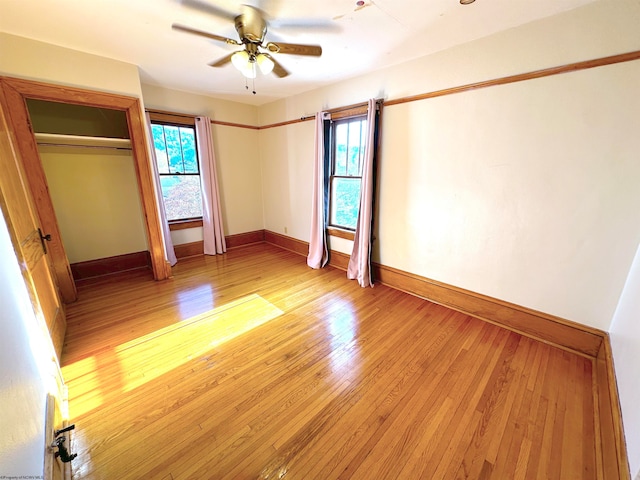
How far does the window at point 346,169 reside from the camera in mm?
3381

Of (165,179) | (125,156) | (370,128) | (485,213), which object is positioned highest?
(370,128)

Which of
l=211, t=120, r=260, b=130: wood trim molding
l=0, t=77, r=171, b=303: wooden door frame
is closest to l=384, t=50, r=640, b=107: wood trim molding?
l=211, t=120, r=260, b=130: wood trim molding

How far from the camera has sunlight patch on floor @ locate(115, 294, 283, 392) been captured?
6.30ft

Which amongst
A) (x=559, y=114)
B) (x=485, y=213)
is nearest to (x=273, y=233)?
(x=485, y=213)

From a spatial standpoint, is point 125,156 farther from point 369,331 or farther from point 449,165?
point 449,165

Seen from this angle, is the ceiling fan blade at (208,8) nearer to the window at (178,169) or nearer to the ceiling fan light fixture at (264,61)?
the ceiling fan light fixture at (264,61)

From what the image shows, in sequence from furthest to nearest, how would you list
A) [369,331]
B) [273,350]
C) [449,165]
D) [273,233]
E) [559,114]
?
[273,233]
[449,165]
[369,331]
[273,350]
[559,114]

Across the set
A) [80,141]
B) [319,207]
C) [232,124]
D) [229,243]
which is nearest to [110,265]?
[80,141]

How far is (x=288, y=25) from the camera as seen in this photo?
2.06 m

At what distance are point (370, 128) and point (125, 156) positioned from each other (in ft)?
10.9

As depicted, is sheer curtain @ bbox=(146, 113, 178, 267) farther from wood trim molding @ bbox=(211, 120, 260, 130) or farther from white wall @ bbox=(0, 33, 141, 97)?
wood trim molding @ bbox=(211, 120, 260, 130)

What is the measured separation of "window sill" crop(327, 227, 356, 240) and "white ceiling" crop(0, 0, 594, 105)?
6.65 feet

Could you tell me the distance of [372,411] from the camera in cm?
158

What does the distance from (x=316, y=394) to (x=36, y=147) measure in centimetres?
347
